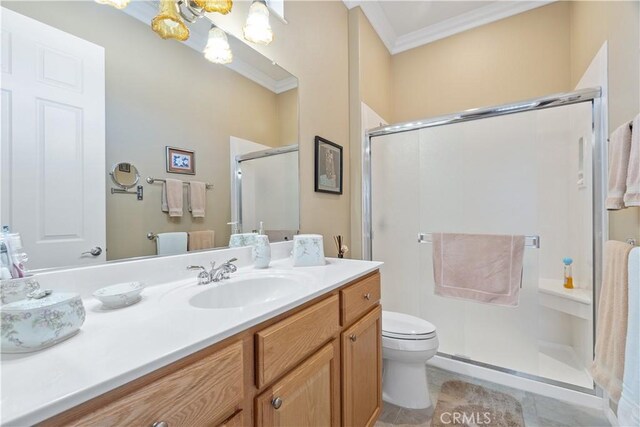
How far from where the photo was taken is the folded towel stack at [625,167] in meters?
1.03

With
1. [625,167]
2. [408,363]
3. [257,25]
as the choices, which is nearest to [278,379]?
[408,363]

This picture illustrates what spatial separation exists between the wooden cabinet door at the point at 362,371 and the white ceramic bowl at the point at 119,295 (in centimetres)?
72

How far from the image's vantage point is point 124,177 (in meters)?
0.90

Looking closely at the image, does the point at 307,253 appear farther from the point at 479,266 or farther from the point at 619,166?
the point at 619,166

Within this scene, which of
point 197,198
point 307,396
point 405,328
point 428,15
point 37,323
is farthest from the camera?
point 428,15

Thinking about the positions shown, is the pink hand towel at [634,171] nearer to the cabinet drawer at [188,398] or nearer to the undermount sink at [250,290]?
the undermount sink at [250,290]

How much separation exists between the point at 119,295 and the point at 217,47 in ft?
3.48

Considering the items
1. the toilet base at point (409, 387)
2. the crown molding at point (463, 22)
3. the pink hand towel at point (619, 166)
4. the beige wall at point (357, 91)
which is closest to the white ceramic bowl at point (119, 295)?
the toilet base at point (409, 387)

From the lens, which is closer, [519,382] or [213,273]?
[213,273]

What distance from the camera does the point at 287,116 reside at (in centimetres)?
154

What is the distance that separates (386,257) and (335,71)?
1499 millimetres

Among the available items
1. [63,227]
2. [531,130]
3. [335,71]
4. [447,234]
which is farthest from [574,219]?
[63,227]

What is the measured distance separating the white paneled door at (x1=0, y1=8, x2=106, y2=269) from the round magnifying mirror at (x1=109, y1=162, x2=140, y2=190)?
0.12ft

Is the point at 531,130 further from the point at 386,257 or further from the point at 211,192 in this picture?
the point at 211,192
